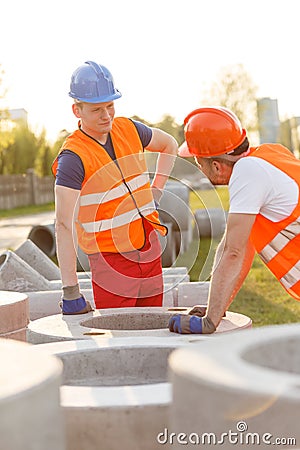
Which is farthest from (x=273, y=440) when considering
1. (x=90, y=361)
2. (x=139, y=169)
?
(x=139, y=169)

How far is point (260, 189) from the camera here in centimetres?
364

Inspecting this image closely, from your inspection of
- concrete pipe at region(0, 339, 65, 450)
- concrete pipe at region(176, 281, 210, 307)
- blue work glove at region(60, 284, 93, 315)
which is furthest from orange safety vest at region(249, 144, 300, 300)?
concrete pipe at region(176, 281, 210, 307)

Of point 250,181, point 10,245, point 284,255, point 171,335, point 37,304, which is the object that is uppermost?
point 250,181

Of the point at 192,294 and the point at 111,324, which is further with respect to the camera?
the point at 192,294

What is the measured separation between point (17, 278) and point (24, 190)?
122 ft

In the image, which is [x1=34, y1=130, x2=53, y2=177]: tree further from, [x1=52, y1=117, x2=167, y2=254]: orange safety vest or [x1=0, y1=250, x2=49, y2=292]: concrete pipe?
[x1=52, y1=117, x2=167, y2=254]: orange safety vest

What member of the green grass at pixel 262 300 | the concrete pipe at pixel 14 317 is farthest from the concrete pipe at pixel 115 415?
the green grass at pixel 262 300

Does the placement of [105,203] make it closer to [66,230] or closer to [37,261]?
[66,230]

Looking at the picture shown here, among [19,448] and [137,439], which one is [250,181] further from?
[19,448]

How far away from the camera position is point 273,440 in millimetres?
2098

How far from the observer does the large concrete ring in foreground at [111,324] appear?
3.96m

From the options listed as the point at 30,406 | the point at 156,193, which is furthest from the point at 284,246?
the point at 30,406

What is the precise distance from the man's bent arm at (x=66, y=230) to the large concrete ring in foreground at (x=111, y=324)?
25cm

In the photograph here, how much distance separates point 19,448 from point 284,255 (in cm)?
224
